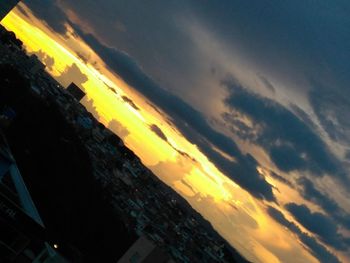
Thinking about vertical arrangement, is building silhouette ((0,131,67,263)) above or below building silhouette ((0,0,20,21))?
below

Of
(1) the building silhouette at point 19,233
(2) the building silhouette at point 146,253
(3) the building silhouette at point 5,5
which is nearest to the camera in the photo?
(1) the building silhouette at point 19,233

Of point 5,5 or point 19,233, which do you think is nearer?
point 19,233

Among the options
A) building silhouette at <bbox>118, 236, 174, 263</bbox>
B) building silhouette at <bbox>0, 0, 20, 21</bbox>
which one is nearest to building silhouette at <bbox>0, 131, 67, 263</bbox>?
building silhouette at <bbox>118, 236, 174, 263</bbox>

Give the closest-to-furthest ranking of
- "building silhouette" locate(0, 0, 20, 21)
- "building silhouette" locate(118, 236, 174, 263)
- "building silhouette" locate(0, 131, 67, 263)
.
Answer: "building silhouette" locate(0, 131, 67, 263), "building silhouette" locate(118, 236, 174, 263), "building silhouette" locate(0, 0, 20, 21)

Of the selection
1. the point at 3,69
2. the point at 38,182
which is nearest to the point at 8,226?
the point at 38,182

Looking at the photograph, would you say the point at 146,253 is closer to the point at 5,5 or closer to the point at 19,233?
the point at 19,233

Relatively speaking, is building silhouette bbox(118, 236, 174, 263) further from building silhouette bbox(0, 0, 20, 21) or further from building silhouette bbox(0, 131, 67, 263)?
building silhouette bbox(0, 0, 20, 21)

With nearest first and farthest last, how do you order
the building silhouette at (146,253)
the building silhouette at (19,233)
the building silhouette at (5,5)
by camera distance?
the building silhouette at (19,233) < the building silhouette at (146,253) < the building silhouette at (5,5)

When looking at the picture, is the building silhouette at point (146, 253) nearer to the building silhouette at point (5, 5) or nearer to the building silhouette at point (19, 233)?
the building silhouette at point (19, 233)

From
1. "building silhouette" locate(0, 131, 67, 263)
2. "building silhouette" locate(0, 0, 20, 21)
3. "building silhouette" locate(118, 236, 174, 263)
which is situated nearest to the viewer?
"building silhouette" locate(0, 131, 67, 263)

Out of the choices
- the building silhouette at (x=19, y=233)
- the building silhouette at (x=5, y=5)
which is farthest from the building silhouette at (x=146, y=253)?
the building silhouette at (x=5, y=5)

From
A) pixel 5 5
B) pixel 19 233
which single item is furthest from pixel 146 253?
pixel 5 5
